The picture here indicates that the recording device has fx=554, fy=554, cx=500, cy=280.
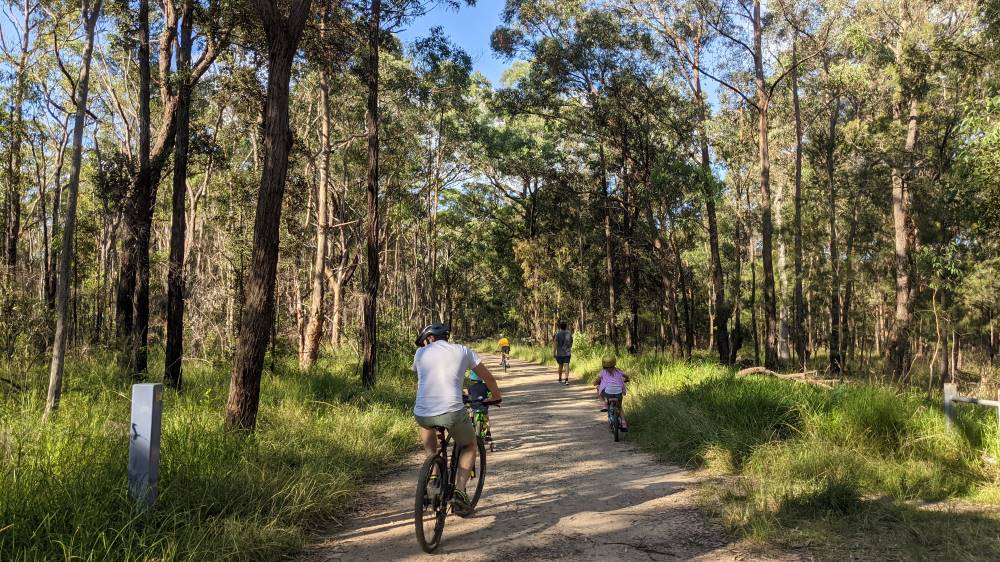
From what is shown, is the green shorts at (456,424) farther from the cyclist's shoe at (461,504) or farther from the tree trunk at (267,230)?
the tree trunk at (267,230)

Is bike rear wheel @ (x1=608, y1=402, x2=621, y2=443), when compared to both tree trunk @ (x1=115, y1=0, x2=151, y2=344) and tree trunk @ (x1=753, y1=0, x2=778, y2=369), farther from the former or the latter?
tree trunk @ (x1=753, y1=0, x2=778, y2=369)

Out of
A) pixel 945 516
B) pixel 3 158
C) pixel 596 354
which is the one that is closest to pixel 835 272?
pixel 596 354

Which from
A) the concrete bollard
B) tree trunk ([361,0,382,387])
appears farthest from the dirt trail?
tree trunk ([361,0,382,387])

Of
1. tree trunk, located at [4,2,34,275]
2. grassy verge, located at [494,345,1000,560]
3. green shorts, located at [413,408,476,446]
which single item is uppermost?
tree trunk, located at [4,2,34,275]

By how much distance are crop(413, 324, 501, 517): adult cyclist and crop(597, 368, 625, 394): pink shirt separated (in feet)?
14.6

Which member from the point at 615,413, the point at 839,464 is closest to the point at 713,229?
the point at 615,413

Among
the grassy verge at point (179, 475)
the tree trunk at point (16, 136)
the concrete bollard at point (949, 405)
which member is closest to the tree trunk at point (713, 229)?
the concrete bollard at point (949, 405)

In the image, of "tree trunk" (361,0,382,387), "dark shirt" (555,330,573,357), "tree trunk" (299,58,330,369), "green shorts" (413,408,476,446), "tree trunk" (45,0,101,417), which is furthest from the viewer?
"dark shirt" (555,330,573,357)

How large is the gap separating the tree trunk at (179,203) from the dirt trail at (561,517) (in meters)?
5.52

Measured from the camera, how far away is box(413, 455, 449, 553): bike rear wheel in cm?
398

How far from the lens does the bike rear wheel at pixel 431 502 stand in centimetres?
398

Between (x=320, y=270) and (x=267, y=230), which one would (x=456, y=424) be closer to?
(x=267, y=230)

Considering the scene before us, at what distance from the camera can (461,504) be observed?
4.71 meters

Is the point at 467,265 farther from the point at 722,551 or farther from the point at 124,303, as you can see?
the point at 722,551
